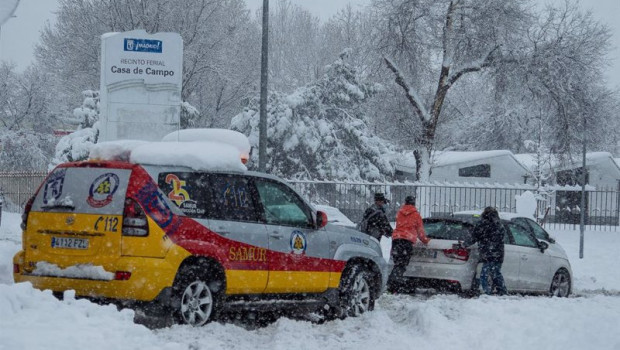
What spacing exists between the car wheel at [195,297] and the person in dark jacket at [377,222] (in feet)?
17.9

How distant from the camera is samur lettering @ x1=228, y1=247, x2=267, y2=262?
8336 mm

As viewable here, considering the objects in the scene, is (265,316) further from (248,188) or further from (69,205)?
(69,205)

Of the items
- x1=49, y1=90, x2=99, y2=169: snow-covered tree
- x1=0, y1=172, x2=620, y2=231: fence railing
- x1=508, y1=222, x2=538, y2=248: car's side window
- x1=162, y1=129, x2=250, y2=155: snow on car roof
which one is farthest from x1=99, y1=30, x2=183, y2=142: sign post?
x1=49, y1=90, x2=99, y2=169: snow-covered tree

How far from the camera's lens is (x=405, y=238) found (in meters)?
12.0

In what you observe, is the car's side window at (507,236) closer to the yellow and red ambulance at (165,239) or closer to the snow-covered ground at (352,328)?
the snow-covered ground at (352,328)

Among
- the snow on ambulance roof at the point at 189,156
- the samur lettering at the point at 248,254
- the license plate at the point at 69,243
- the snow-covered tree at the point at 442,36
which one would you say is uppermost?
the snow-covered tree at the point at 442,36

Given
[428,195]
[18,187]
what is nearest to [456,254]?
[428,195]

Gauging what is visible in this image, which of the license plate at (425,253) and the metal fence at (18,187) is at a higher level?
the metal fence at (18,187)

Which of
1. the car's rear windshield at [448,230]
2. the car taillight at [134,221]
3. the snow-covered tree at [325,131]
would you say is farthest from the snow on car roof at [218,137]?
the snow-covered tree at [325,131]

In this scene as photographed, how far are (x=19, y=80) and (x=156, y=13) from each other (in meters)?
25.1

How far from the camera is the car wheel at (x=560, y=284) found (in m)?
14.0

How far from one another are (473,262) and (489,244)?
0.37 m

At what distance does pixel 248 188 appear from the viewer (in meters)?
8.84

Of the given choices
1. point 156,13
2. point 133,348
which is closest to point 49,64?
point 156,13
